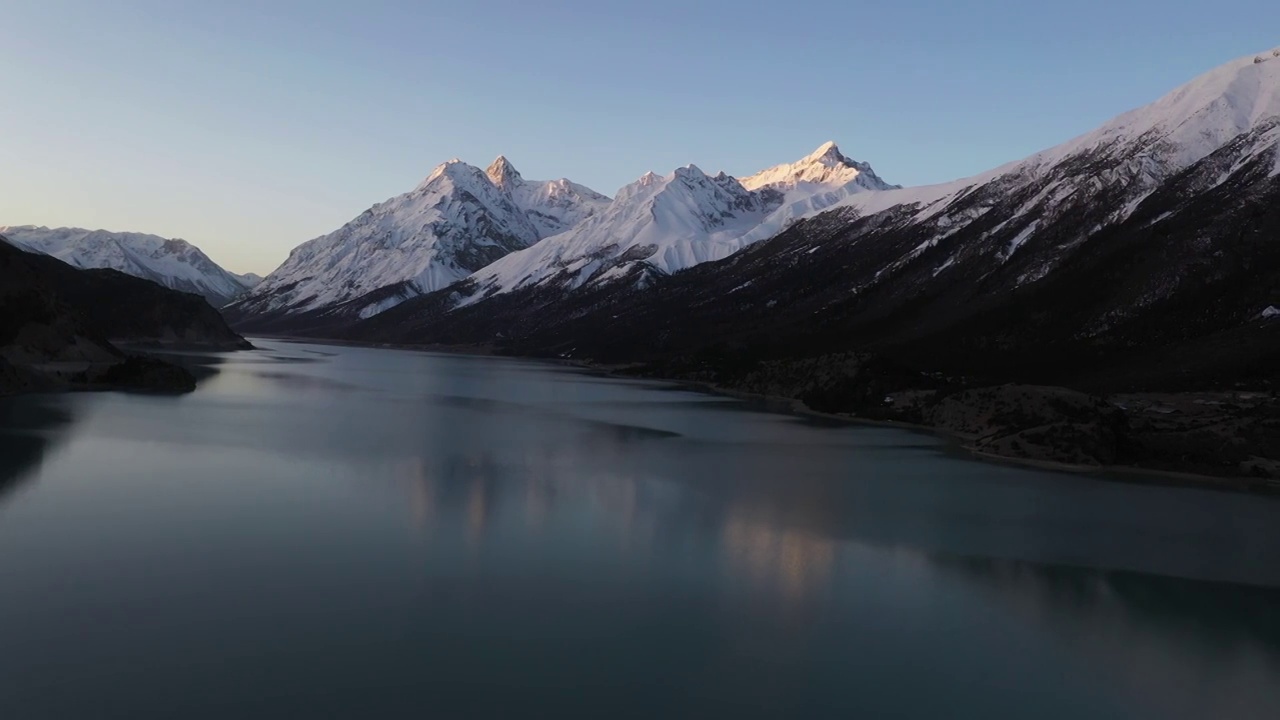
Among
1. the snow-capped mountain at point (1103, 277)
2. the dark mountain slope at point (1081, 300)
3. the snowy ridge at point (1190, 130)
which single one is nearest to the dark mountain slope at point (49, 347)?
the dark mountain slope at point (1081, 300)

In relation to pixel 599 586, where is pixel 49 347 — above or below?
above

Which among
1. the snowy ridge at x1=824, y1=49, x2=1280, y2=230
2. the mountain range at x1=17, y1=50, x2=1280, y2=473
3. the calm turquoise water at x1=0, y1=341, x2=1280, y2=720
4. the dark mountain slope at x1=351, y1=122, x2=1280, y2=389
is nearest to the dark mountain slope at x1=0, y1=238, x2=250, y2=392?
the calm turquoise water at x1=0, y1=341, x2=1280, y2=720

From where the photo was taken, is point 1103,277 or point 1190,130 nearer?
point 1103,277

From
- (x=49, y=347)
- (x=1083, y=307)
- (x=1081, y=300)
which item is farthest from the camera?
(x=1081, y=300)

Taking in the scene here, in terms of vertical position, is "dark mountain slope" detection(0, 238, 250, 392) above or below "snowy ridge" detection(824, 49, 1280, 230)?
below

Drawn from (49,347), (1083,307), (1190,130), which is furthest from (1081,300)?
(49,347)

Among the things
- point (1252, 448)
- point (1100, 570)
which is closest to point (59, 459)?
point (1100, 570)

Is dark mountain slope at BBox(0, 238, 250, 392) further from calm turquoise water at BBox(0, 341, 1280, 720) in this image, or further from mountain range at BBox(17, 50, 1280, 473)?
mountain range at BBox(17, 50, 1280, 473)

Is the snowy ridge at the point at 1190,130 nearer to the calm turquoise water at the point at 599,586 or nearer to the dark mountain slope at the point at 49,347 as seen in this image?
the calm turquoise water at the point at 599,586

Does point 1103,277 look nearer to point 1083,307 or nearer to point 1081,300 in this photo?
point 1081,300

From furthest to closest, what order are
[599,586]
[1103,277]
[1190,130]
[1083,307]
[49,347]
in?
[1190,130] → [1103,277] → [1083,307] → [49,347] → [599,586]
